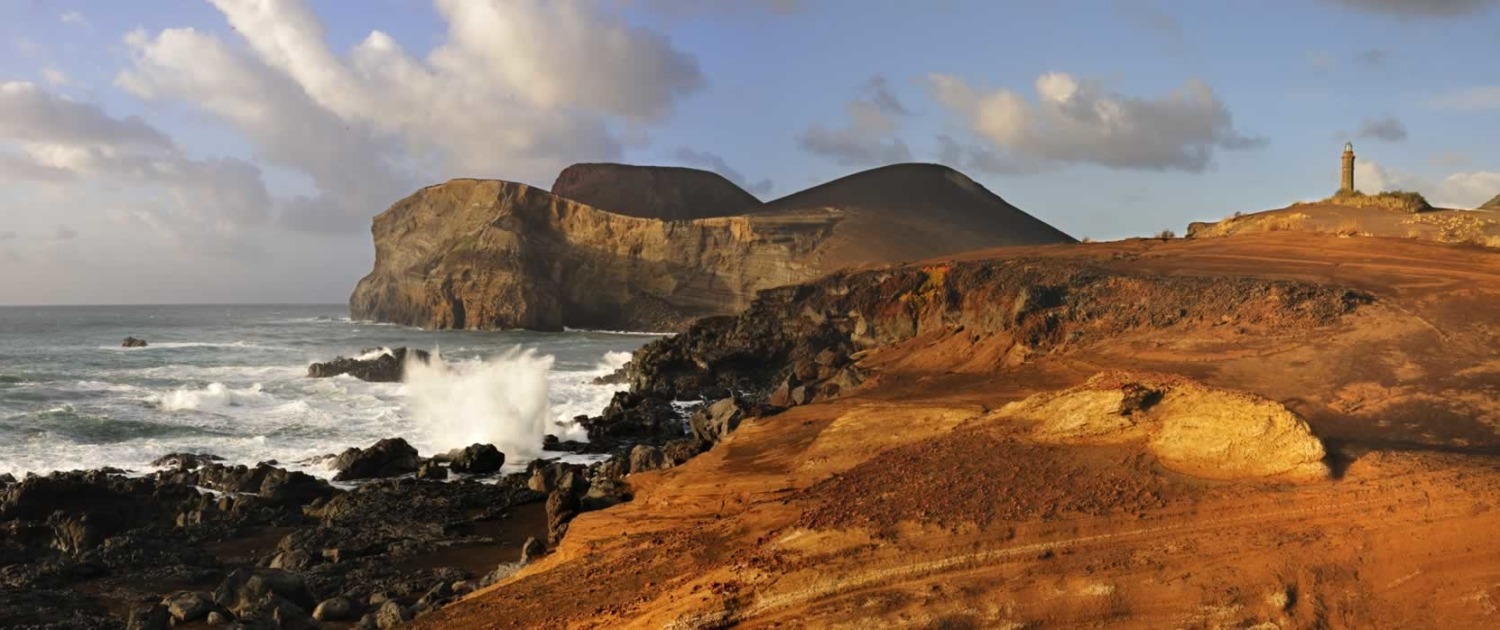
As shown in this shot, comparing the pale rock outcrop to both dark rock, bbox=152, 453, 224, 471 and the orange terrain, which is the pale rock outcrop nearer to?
the orange terrain

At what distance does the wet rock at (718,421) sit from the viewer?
18.3 meters

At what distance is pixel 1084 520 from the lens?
779 centimetres

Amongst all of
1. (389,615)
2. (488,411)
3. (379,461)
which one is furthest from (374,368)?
(389,615)

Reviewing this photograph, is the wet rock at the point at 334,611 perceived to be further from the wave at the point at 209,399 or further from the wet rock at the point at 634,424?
the wave at the point at 209,399

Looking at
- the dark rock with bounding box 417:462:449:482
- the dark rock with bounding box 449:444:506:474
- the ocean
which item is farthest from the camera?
the ocean

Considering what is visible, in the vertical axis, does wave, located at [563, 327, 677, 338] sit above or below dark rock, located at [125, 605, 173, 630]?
below

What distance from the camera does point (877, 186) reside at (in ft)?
286

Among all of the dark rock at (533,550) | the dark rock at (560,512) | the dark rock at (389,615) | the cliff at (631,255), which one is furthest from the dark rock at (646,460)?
the cliff at (631,255)

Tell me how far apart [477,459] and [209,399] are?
12793 millimetres

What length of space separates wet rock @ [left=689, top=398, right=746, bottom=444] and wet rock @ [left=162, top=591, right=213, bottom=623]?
9.14 metres

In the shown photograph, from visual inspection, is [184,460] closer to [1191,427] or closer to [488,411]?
[488,411]

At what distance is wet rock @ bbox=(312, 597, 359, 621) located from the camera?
1009 cm

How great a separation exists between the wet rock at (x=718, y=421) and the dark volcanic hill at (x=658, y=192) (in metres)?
69.4

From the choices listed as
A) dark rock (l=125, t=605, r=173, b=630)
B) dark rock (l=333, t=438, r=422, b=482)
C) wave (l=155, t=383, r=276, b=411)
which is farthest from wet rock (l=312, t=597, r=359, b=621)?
wave (l=155, t=383, r=276, b=411)
